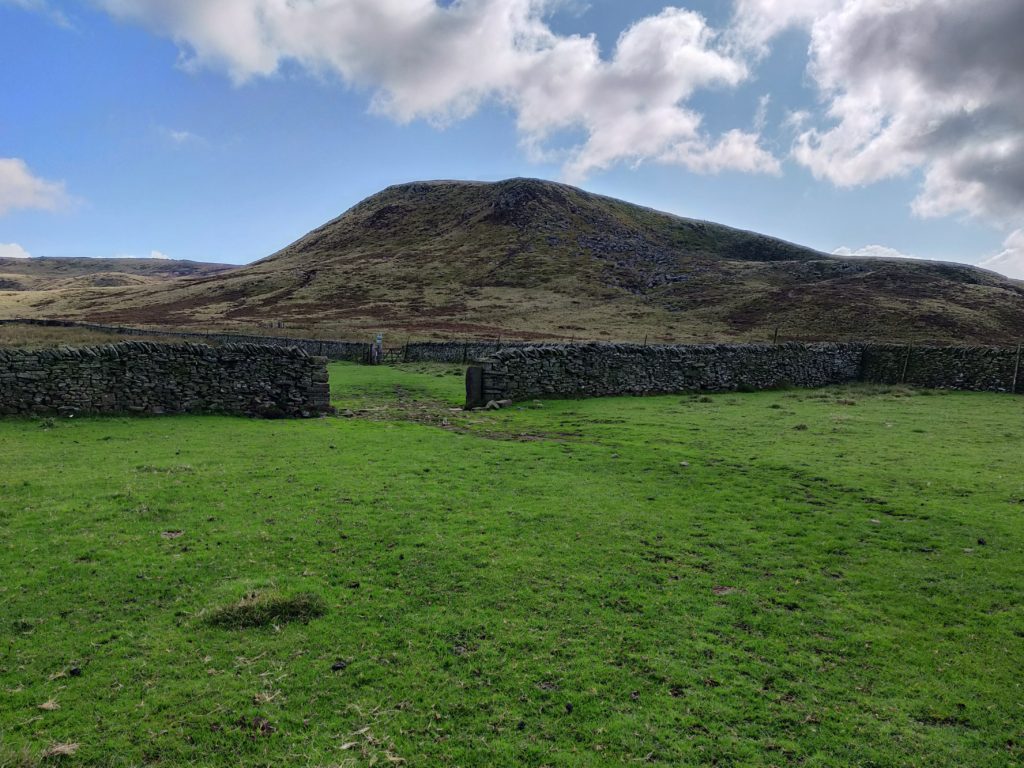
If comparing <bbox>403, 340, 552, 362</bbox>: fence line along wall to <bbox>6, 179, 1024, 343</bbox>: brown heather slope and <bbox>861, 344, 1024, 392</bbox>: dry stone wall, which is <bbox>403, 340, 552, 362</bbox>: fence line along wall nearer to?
<bbox>6, 179, 1024, 343</bbox>: brown heather slope

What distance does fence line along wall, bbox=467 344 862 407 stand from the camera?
23297mm

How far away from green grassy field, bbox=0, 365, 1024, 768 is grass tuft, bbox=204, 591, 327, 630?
0.09 ft

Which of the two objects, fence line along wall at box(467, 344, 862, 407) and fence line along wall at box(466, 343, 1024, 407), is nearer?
fence line along wall at box(467, 344, 862, 407)

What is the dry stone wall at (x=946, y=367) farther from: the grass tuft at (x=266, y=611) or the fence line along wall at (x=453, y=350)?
the grass tuft at (x=266, y=611)

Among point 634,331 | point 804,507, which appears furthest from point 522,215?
point 804,507

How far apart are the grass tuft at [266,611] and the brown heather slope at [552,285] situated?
58.7 m

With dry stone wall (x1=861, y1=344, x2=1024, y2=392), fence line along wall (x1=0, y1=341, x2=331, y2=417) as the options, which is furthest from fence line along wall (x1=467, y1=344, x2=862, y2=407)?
fence line along wall (x1=0, y1=341, x2=331, y2=417)

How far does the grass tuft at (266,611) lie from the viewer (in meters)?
6.17

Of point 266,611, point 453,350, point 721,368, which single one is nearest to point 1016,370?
point 721,368

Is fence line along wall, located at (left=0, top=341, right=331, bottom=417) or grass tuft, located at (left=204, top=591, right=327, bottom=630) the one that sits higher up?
fence line along wall, located at (left=0, top=341, right=331, bottom=417)

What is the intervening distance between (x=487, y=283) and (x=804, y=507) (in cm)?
11076

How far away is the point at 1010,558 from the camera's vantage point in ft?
25.4

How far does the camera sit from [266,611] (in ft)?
20.7

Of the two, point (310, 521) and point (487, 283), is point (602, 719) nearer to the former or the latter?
point (310, 521)
